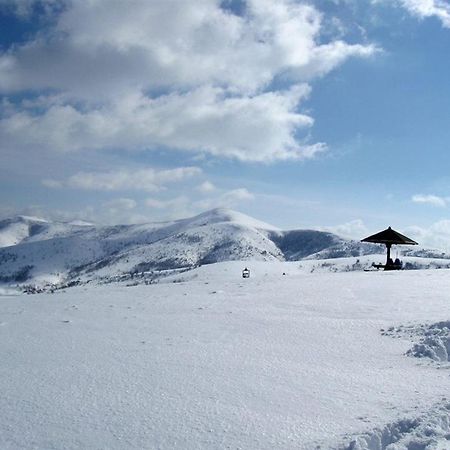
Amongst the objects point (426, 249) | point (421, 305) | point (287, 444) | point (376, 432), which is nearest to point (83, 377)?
point (287, 444)

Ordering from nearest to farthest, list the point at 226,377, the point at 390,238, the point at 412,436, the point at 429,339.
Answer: the point at 412,436
the point at 226,377
the point at 429,339
the point at 390,238

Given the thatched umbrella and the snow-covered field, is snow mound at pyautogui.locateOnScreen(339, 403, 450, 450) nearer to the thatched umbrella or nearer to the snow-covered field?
the snow-covered field

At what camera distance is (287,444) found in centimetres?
406

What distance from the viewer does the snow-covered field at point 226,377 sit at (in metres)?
4.24

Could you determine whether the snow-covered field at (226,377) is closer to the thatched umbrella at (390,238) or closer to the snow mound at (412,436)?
the snow mound at (412,436)

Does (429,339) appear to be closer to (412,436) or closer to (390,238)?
(412,436)

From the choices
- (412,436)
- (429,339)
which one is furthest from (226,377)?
(429,339)

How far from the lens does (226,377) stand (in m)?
5.84

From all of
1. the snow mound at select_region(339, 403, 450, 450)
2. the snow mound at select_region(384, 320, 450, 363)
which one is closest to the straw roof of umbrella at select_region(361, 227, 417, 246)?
the snow mound at select_region(384, 320, 450, 363)

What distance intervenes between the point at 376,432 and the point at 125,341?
15.7ft

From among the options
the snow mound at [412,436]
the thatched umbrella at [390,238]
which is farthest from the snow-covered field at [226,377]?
the thatched umbrella at [390,238]

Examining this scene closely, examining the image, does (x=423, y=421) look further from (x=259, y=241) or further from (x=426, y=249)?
(x=259, y=241)

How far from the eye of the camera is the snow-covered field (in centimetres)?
424

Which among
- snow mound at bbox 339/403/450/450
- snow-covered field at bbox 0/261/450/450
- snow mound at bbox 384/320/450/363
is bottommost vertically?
snow mound at bbox 339/403/450/450
